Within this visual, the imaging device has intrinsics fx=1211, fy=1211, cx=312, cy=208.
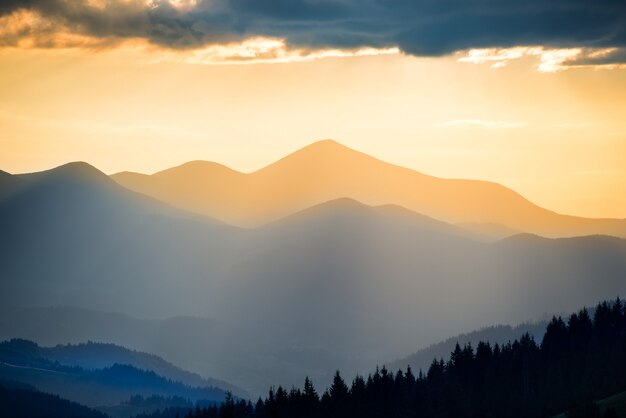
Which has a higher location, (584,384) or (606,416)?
(584,384)

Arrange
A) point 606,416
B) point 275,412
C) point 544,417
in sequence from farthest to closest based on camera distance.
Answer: point 544,417 < point 275,412 < point 606,416

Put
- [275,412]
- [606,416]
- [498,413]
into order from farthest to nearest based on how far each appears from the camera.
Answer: [498,413], [275,412], [606,416]

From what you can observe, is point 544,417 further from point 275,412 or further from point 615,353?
point 275,412

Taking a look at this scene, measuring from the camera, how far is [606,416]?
146125 millimetres

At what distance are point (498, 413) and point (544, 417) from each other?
17.8 meters

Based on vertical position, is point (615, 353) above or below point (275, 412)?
above

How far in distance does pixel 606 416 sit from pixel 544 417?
33652mm

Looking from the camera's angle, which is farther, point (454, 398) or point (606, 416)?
point (454, 398)

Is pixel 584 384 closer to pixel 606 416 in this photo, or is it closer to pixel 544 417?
pixel 544 417

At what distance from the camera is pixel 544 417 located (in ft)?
588

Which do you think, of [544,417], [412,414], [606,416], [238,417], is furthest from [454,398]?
[606,416]

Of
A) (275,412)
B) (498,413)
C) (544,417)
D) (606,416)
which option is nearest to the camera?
(606,416)

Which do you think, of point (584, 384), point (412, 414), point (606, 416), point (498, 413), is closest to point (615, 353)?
point (584, 384)

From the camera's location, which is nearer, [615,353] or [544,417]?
[544,417]
